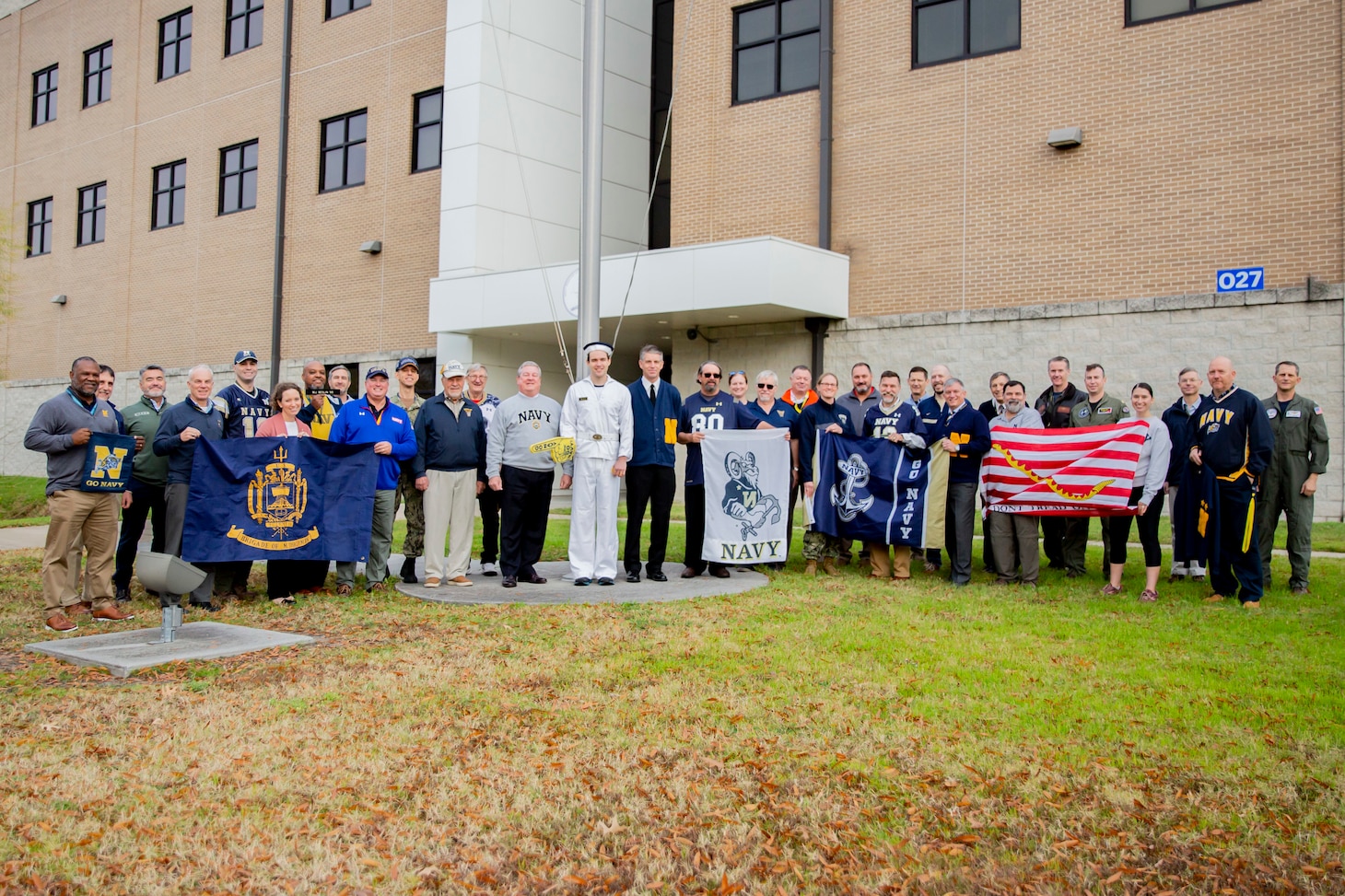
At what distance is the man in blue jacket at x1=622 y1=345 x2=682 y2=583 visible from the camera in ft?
33.7

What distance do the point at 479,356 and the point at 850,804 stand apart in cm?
1939

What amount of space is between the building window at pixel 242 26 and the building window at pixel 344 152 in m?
4.03

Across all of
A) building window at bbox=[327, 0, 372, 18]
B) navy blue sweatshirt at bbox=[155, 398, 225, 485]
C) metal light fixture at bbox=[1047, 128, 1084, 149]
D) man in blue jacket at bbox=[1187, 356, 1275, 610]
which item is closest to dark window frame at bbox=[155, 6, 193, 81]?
building window at bbox=[327, 0, 372, 18]

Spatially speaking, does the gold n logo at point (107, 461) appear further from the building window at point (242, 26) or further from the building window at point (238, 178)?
the building window at point (242, 26)

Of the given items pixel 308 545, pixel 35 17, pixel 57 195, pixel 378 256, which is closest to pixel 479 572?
pixel 308 545

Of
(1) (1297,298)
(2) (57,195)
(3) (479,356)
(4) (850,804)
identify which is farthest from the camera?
(2) (57,195)

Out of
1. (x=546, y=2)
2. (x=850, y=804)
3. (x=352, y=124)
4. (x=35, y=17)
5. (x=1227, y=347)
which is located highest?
(x=35, y=17)

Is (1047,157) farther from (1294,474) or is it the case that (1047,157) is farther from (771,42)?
(1294,474)

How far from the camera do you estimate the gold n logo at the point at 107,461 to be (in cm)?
830

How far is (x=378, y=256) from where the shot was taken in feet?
83.8

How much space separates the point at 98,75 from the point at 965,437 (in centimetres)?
3243

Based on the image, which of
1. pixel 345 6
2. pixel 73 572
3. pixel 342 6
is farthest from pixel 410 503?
pixel 342 6

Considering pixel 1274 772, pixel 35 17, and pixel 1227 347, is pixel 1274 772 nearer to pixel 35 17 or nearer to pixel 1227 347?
pixel 1227 347

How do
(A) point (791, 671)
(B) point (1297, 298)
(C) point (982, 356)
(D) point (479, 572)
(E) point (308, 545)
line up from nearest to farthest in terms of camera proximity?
(A) point (791, 671) < (E) point (308, 545) < (D) point (479, 572) < (B) point (1297, 298) < (C) point (982, 356)
